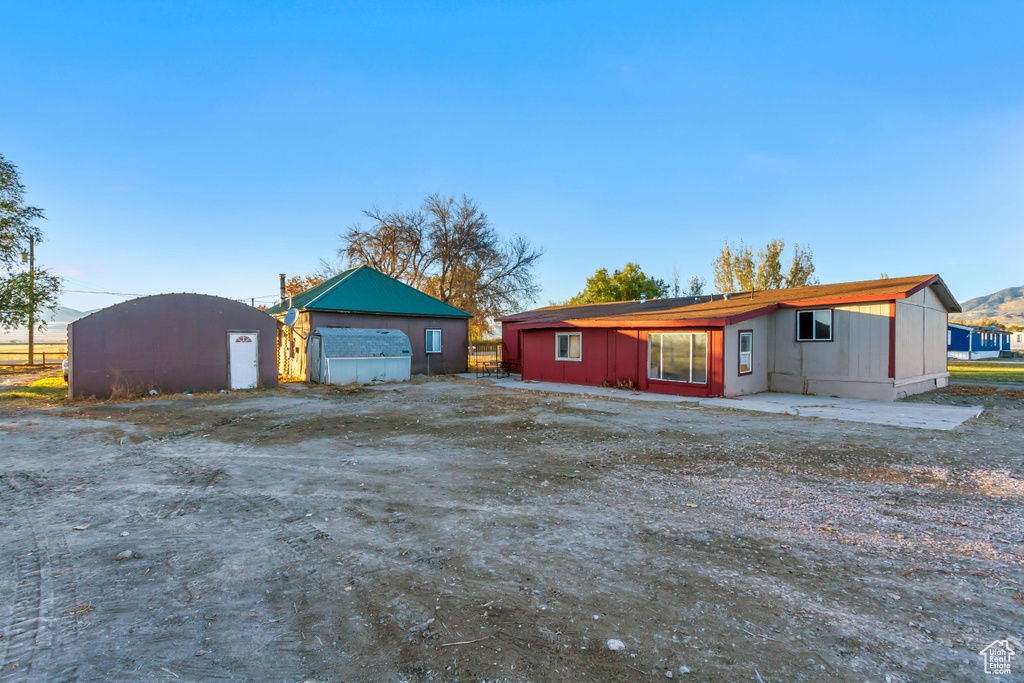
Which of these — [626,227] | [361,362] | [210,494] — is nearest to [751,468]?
[210,494]

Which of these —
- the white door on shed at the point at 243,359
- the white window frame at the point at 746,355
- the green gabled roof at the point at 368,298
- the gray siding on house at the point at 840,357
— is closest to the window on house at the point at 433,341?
the green gabled roof at the point at 368,298

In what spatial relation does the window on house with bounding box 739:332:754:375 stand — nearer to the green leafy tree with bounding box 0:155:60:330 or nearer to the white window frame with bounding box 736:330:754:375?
the white window frame with bounding box 736:330:754:375

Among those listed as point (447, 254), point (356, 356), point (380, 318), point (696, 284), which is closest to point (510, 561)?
point (356, 356)

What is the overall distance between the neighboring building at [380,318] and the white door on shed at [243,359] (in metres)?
2.62

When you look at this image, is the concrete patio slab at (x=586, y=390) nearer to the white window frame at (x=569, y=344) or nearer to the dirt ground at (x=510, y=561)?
the white window frame at (x=569, y=344)

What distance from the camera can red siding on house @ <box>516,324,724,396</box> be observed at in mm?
13938

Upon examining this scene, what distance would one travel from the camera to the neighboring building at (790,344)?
44.7 feet

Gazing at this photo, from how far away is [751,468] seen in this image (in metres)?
6.51

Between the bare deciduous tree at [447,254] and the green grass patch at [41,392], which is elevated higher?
the bare deciduous tree at [447,254]

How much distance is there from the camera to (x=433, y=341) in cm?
2297

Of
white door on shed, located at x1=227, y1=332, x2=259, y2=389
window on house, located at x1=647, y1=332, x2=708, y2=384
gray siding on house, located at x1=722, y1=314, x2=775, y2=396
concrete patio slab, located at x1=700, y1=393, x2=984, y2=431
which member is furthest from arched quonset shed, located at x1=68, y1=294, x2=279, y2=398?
gray siding on house, located at x1=722, y1=314, x2=775, y2=396

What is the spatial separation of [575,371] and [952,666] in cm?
1541

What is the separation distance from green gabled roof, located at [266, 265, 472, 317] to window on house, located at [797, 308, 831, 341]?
1483cm

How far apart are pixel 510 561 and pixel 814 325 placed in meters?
14.9
